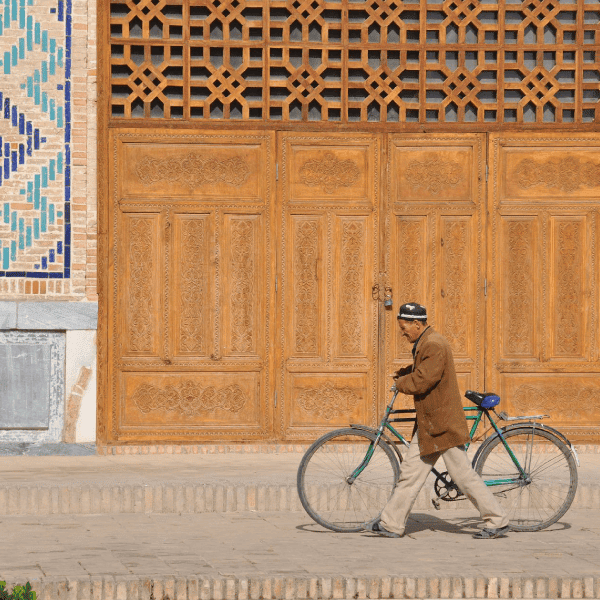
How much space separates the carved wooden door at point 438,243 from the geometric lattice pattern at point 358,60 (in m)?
0.37

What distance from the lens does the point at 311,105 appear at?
1138 cm

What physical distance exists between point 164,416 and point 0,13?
3.48 meters

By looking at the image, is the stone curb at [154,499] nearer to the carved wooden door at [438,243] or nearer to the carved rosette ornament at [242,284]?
the carved rosette ornament at [242,284]

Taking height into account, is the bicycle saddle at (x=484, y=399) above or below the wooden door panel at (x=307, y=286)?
below

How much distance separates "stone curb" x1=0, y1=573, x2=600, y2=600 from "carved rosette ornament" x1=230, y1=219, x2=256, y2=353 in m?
4.97

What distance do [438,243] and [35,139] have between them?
133 inches

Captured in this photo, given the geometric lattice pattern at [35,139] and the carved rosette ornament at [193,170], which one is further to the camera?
the carved rosette ornament at [193,170]

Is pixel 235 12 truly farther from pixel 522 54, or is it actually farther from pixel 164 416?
pixel 164 416

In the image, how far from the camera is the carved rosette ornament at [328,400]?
1128 cm

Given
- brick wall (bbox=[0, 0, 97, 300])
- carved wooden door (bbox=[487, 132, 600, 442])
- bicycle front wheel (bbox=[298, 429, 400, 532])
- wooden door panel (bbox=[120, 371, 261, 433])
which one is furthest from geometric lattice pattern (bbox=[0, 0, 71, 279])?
bicycle front wheel (bbox=[298, 429, 400, 532])

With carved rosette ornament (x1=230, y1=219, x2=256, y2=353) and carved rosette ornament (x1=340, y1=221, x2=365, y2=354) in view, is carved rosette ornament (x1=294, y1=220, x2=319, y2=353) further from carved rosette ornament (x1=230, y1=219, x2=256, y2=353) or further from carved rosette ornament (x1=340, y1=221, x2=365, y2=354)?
carved rosette ornament (x1=230, y1=219, x2=256, y2=353)

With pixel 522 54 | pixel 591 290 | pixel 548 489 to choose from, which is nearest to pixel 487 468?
pixel 548 489

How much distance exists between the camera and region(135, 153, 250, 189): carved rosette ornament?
1116cm

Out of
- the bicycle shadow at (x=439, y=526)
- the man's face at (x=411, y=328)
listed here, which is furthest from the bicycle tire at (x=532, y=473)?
the man's face at (x=411, y=328)
